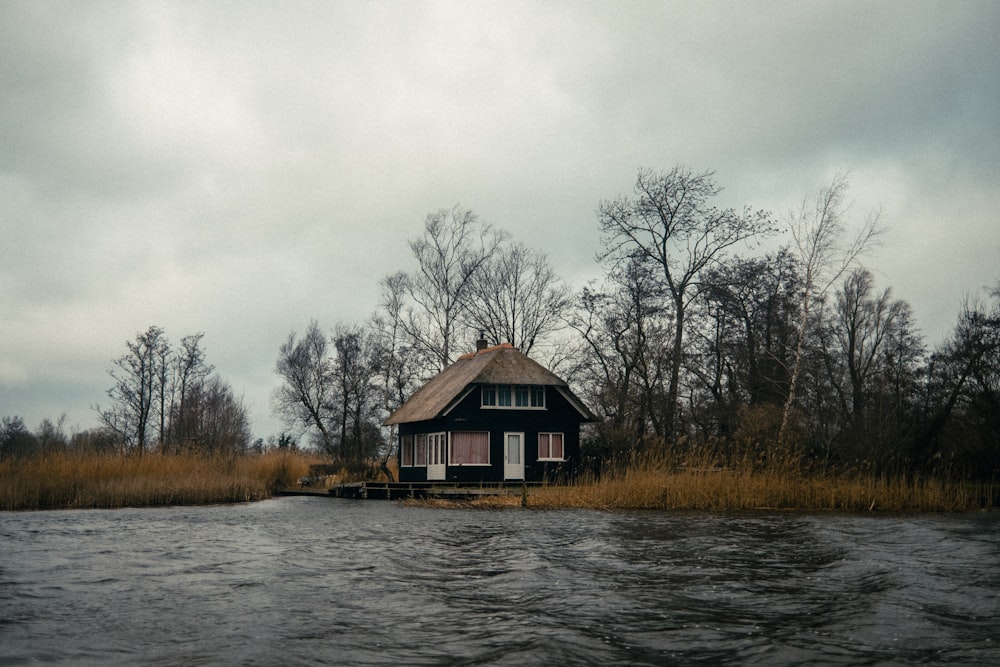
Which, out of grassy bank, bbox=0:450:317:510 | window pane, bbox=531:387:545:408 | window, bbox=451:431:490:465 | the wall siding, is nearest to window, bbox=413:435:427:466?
the wall siding

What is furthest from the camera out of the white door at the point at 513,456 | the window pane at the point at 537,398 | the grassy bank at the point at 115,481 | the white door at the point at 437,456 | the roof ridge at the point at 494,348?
the roof ridge at the point at 494,348

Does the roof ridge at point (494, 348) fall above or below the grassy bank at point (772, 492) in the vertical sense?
above

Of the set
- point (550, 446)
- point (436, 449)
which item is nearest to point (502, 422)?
point (550, 446)

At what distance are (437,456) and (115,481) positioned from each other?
13.9m

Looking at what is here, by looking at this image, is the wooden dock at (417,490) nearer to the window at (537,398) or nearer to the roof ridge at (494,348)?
the window at (537,398)

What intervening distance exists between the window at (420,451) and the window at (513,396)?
407 cm

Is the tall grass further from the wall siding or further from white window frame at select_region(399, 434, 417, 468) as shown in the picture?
white window frame at select_region(399, 434, 417, 468)

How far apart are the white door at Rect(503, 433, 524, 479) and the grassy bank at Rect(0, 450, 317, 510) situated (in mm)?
10310

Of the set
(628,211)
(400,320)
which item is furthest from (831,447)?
(400,320)

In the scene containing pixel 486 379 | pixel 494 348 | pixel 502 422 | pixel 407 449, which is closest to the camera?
pixel 486 379

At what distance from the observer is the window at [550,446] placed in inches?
1275

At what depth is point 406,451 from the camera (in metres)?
36.8

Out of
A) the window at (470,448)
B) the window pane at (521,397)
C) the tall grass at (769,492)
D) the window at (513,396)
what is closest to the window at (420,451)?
the window at (470,448)

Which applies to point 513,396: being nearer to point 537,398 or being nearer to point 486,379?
point 537,398
